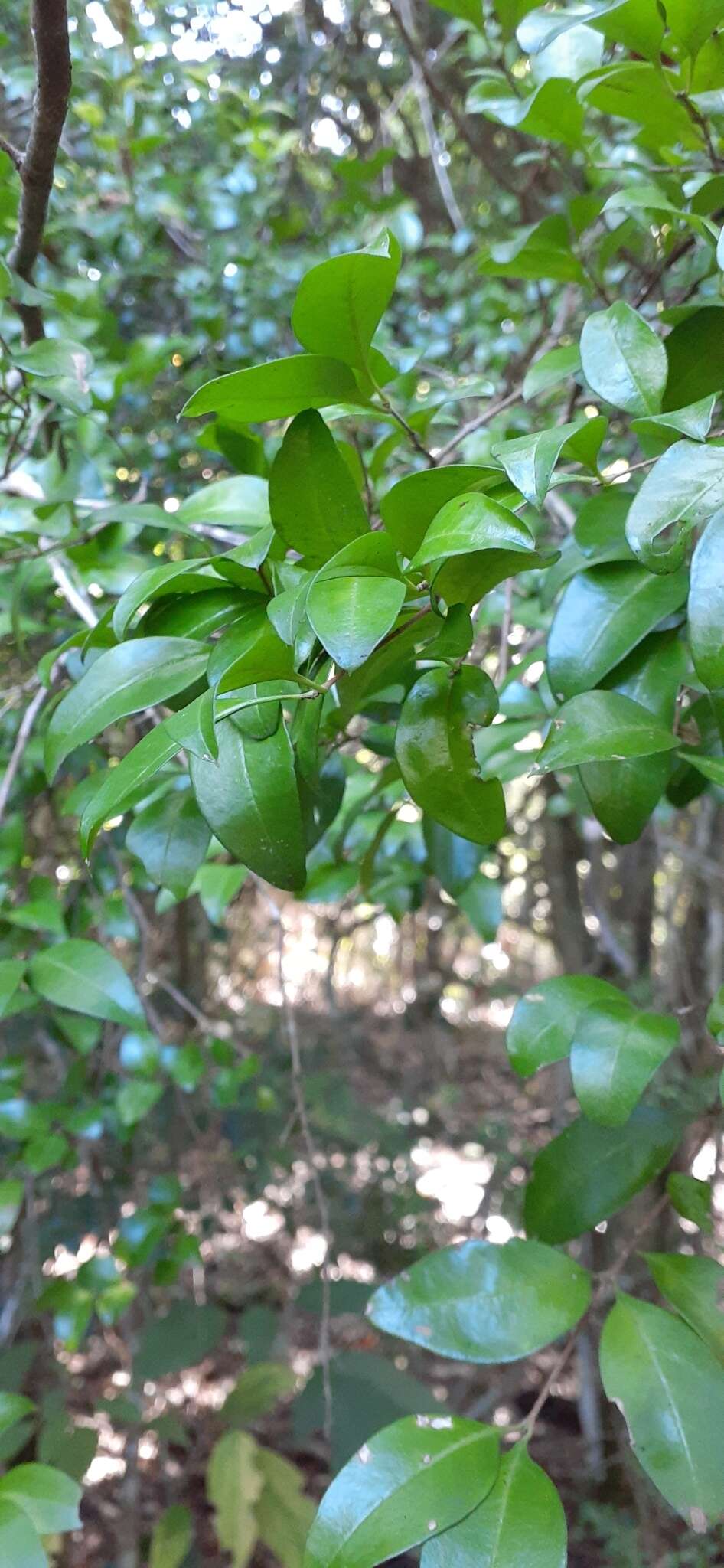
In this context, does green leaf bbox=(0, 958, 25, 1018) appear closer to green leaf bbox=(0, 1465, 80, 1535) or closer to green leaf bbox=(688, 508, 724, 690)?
green leaf bbox=(0, 1465, 80, 1535)

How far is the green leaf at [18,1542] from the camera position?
47cm

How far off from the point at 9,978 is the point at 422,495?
38 cm

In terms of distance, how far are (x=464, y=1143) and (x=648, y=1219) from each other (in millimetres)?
1127

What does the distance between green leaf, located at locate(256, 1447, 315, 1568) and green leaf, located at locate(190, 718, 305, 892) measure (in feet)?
3.70

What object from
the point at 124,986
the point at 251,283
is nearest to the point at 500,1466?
the point at 124,986

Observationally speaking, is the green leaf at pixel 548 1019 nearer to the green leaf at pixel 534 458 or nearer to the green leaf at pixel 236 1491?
the green leaf at pixel 534 458

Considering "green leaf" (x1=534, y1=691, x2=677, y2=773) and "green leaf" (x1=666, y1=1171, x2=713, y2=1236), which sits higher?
"green leaf" (x1=534, y1=691, x2=677, y2=773)

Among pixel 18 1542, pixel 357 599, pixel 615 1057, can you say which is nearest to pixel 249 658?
pixel 357 599

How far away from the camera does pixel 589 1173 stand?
510mm

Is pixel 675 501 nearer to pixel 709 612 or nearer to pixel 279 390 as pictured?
pixel 709 612

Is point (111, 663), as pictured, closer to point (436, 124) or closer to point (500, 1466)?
point (500, 1466)

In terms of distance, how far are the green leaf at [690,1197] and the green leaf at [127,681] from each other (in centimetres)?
35

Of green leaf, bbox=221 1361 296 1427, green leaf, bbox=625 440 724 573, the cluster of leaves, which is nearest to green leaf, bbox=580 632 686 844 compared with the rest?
the cluster of leaves

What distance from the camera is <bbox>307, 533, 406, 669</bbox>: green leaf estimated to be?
0.85 feet
